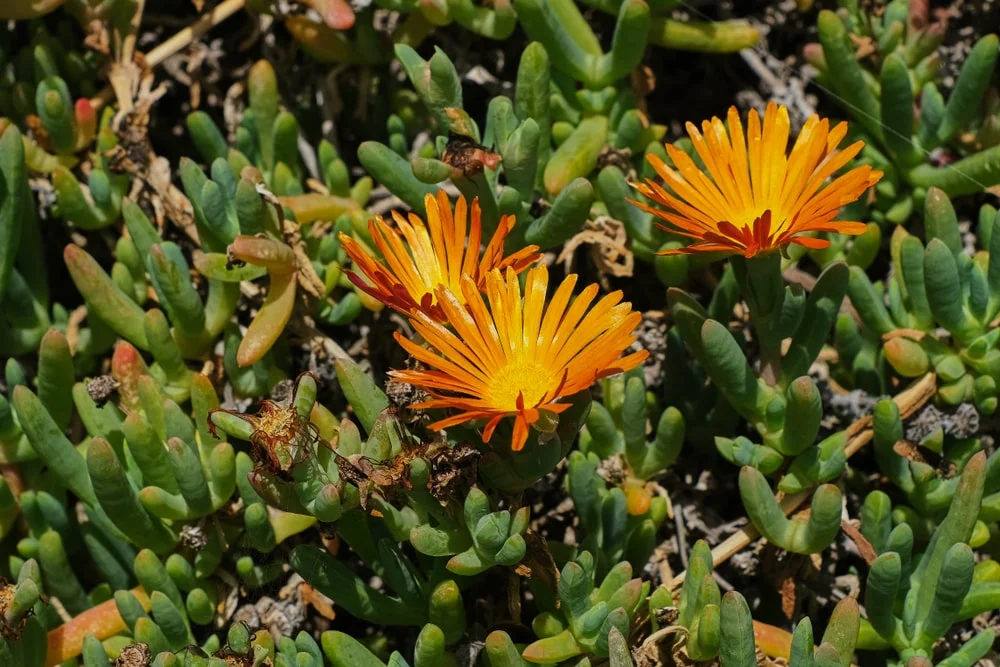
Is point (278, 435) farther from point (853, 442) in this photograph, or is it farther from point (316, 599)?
point (853, 442)

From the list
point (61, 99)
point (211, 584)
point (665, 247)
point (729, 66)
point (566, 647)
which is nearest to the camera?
point (566, 647)

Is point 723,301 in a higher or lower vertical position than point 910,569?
higher

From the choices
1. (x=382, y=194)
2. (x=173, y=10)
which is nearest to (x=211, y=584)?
(x=382, y=194)

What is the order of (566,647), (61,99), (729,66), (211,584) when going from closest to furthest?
(566,647) < (211,584) < (61,99) < (729,66)

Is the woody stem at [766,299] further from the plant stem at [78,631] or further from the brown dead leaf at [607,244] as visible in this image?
the plant stem at [78,631]

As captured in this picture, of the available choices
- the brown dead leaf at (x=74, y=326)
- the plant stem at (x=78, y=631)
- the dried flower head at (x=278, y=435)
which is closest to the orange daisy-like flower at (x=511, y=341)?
the dried flower head at (x=278, y=435)

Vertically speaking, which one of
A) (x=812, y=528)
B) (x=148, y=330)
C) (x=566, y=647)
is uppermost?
(x=148, y=330)

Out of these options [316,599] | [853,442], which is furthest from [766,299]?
[316,599]

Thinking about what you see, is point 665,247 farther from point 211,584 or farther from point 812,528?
point 211,584
